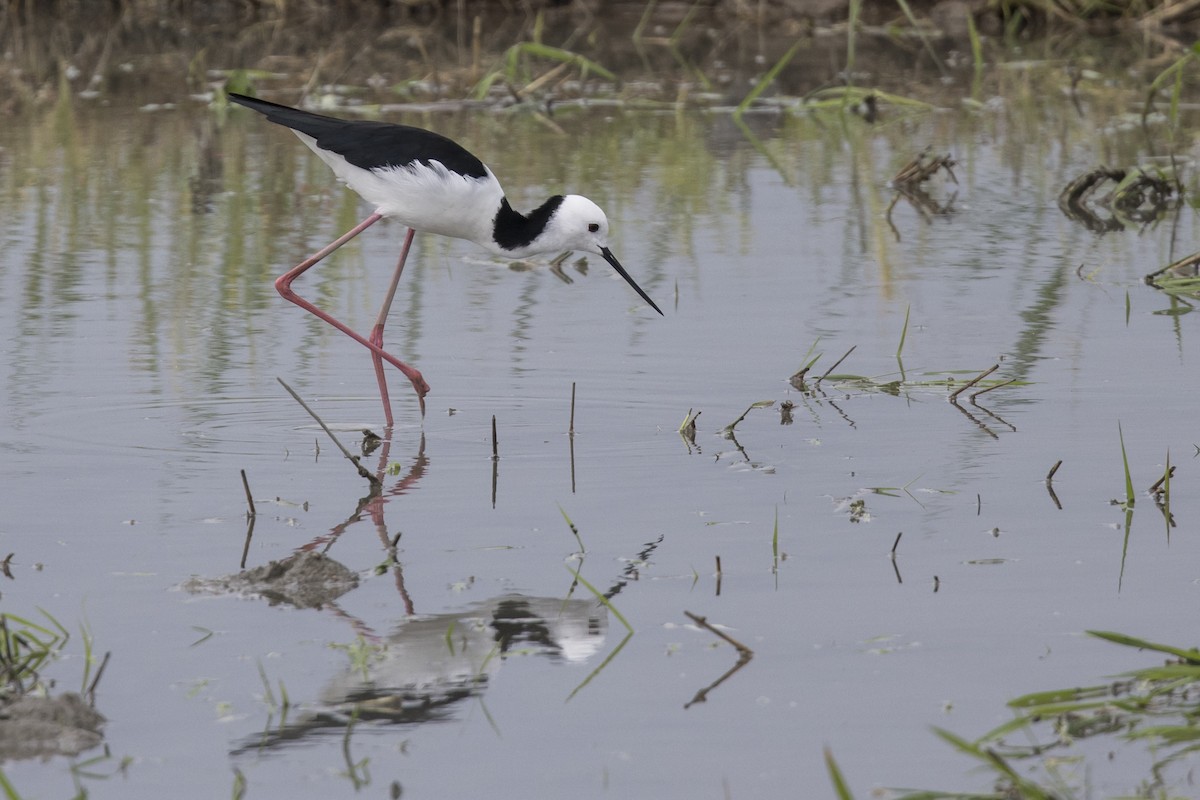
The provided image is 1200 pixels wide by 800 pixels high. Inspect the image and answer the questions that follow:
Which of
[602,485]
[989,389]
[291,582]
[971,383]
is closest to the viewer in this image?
[291,582]

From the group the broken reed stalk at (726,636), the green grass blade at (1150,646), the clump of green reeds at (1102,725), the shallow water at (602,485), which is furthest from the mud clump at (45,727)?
the green grass blade at (1150,646)

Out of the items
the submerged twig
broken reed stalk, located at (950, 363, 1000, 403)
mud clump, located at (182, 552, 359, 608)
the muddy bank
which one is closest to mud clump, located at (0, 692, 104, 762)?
mud clump, located at (182, 552, 359, 608)

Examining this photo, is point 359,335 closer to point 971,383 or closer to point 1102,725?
point 971,383

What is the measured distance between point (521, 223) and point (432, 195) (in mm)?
327

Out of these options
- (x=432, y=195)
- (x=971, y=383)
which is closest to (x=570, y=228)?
(x=432, y=195)

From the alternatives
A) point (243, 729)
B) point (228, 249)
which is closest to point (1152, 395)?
point (243, 729)

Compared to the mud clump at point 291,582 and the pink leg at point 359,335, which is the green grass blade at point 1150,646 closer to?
the mud clump at point 291,582

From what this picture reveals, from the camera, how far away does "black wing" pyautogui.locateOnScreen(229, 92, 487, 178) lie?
228 inches

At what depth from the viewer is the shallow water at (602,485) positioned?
313cm

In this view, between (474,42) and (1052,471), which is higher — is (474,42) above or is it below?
above

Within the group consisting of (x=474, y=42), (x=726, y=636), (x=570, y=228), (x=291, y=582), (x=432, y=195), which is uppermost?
(x=474, y=42)

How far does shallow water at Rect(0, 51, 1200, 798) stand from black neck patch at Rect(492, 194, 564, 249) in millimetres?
400

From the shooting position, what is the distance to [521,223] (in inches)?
234

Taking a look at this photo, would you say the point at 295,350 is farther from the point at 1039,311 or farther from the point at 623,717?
the point at 623,717
